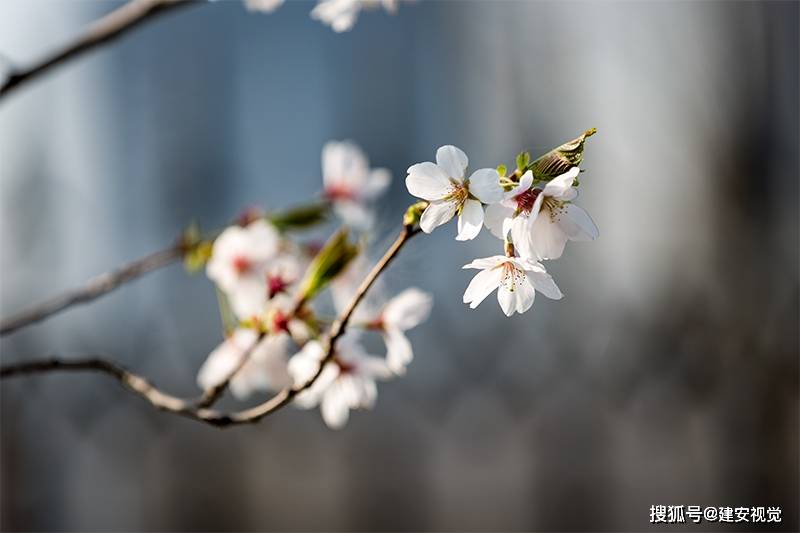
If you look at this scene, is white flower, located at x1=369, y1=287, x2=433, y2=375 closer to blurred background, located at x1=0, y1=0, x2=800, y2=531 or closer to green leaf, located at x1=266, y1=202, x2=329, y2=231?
green leaf, located at x1=266, y1=202, x2=329, y2=231

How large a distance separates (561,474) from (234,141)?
180 cm

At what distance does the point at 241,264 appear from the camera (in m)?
0.56

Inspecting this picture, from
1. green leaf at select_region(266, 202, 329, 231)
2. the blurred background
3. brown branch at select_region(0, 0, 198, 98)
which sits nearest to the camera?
brown branch at select_region(0, 0, 198, 98)

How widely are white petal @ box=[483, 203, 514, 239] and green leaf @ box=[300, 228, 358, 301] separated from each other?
0.55 feet

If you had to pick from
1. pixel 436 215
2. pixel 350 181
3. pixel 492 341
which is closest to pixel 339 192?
pixel 350 181

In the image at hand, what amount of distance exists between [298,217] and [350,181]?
0.09 meters

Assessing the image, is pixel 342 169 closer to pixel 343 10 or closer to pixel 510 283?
pixel 343 10

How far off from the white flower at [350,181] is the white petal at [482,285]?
302 millimetres

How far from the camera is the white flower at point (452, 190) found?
1.05 ft

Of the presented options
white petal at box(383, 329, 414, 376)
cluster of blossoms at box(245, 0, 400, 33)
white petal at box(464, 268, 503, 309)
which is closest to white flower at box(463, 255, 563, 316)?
white petal at box(464, 268, 503, 309)

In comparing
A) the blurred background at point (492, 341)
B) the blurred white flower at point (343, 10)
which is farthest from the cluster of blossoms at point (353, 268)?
the blurred background at point (492, 341)

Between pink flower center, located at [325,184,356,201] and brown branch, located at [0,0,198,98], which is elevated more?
brown branch, located at [0,0,198,98]

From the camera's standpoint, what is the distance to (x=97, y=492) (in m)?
2.69

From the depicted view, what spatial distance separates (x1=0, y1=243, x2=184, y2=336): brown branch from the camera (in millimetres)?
510
